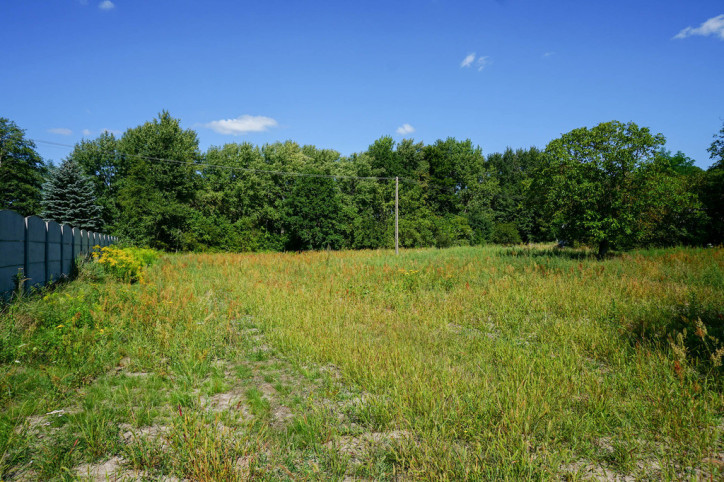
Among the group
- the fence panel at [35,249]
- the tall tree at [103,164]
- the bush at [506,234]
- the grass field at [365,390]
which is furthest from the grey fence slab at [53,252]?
the bush at [506,234]

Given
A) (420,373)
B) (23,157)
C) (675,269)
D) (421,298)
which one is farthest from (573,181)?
(23,157)

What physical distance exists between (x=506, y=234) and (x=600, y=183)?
30.8 metres

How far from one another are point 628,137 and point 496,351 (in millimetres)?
17009

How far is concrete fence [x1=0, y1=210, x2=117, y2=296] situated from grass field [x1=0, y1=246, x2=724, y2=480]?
2.73m

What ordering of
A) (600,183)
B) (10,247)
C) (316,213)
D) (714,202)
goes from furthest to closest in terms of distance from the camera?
1. (316,213)
2. (714,202)
3. (600,183)
4. (10,247)

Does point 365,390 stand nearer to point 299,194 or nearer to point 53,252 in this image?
point 53,252

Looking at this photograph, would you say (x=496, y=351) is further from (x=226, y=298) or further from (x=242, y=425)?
(x=226, y=298)

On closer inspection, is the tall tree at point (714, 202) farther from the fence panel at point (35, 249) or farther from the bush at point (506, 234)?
the fence panel at point (35, 249)

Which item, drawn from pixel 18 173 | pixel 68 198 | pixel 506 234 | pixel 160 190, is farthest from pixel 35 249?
pixel 506 234

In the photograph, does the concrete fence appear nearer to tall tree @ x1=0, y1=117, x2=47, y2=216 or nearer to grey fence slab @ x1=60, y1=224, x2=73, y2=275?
grey fence slab @ x1=60, y1=224, x2=73, y2=275

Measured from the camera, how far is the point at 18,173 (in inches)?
1462

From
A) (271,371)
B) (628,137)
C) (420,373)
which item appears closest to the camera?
(420,373)

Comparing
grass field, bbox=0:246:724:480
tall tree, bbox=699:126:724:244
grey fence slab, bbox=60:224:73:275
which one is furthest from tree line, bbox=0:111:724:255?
grey fence slab, bbox=60:224:73:275

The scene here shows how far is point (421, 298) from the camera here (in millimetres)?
8828
